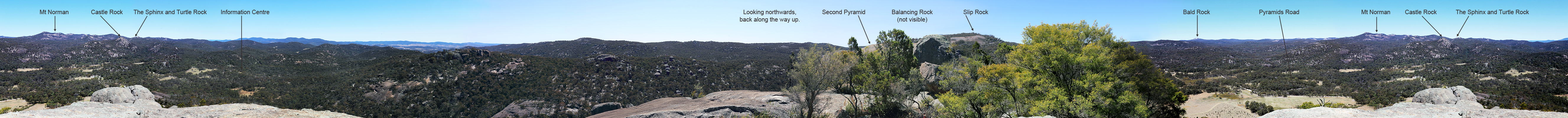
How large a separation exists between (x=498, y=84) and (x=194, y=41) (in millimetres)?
122537

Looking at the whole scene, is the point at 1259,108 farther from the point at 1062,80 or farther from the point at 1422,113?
the point at 1062,80

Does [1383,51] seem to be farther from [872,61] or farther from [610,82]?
[610,82]

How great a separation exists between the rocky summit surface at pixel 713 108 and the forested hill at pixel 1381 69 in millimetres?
40230

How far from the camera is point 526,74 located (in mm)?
63844

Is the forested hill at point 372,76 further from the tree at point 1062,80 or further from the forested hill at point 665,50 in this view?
the tree at point 1062,80

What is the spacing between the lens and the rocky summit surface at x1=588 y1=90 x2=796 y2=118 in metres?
34.2

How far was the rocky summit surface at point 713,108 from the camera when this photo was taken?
3419 cm

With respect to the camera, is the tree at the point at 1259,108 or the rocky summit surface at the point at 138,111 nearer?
the rocky summit surface at the point at 138,111

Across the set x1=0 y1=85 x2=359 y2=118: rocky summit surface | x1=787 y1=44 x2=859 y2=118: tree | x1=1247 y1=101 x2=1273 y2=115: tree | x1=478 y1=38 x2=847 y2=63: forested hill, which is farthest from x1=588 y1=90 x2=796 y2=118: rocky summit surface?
x1=478 y1=38 x2=847 y2=63: forested hill

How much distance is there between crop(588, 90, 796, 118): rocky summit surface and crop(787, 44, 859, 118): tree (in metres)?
1.81

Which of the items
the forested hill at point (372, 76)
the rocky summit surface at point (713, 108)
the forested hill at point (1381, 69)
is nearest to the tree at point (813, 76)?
the rocky summit surface at point (713, 108)

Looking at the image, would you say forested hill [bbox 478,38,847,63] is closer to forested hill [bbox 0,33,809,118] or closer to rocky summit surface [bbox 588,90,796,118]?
forested hill [bbox 0,33,809,118]

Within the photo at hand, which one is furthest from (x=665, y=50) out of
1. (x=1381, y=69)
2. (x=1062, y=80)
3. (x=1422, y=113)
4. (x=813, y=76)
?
(x=1381, y=69)

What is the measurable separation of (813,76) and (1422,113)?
26888mm
